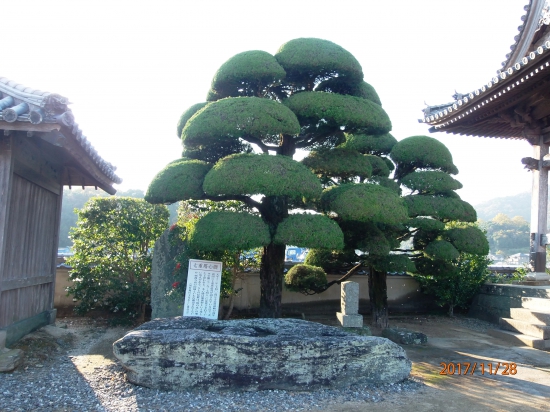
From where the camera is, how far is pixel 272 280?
7879 mm

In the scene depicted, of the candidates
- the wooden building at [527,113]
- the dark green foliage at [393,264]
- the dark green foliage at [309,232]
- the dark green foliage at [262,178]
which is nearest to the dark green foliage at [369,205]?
the dark green foliage at [309,232]

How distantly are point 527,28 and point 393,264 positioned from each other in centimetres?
564

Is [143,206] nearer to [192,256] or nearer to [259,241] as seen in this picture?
[192,256]

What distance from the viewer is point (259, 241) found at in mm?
6793

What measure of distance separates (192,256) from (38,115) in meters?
3.98

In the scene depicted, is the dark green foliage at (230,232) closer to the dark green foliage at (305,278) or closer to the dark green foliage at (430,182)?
the dark green foliage at (305,278)

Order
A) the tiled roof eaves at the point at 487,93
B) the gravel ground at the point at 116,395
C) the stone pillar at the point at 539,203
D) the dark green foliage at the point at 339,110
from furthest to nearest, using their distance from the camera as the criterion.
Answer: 1. the stone pillar at the point at 539,203
2. the dark green foliage at the point at 339,110
3. the tiled roof eaves at the point at 487,93
4. the gravel ground at the point at 116,395

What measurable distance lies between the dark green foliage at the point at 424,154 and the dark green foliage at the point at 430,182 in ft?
0.68

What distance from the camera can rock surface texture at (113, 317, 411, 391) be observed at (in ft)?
16.6

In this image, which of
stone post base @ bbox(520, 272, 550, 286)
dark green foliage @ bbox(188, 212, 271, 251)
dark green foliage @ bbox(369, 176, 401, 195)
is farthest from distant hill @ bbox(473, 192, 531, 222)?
dark green foliage @ bbox(188, 212, 271, 251)

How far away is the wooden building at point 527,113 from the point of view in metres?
8.38

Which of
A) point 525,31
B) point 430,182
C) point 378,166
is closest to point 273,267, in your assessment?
point 378,166
